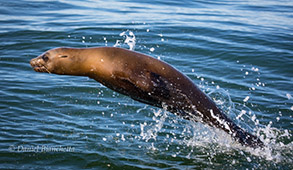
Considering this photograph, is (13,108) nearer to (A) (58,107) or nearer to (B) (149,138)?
(A) (58,107)

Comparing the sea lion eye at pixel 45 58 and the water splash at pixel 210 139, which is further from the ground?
the sea lion eye at pixel 45 58

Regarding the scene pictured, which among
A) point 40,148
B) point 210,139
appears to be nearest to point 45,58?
point 40,148

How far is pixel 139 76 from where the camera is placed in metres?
5.33

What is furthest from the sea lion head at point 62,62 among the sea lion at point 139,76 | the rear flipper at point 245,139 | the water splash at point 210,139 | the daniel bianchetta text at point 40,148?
the rear flipper at point 245,139

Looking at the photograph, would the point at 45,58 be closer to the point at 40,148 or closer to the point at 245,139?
the point at 40,148

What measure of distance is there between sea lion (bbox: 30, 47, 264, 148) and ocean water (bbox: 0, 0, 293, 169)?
2.13 feet

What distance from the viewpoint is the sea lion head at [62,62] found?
5555 mm

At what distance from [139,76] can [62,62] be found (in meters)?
1.01

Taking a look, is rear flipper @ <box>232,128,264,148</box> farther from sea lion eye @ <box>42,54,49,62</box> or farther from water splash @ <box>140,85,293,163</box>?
sea lion eye @ <box>42,54,49,62</box>

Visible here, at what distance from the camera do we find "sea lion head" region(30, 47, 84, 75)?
555cm

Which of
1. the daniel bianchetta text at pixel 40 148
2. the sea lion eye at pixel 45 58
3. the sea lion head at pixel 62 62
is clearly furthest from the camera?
the daniel bianchetta text at pixel 40 148

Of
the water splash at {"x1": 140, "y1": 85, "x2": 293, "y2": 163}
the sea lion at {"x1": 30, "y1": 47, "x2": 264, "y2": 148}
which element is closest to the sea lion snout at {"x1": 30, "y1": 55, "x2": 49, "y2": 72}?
the sea lion at {"x1": 30, "y1": 47, "x2": 264, "y2": 148}

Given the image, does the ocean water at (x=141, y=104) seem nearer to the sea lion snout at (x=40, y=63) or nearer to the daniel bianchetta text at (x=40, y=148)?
the daniel bianchetta text at (x=40, y=148)

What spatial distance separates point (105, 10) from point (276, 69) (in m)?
6.94
